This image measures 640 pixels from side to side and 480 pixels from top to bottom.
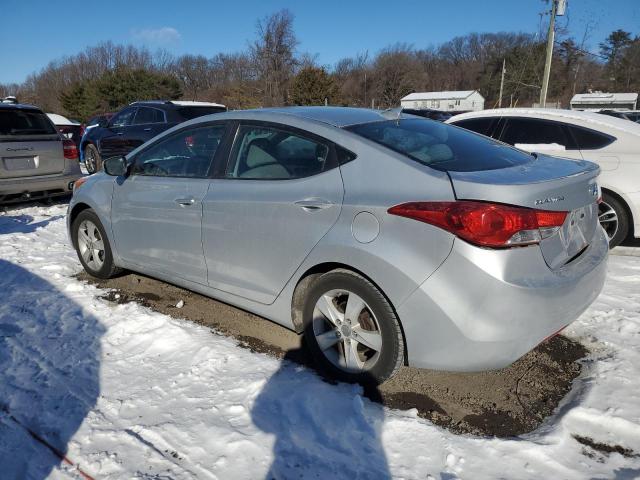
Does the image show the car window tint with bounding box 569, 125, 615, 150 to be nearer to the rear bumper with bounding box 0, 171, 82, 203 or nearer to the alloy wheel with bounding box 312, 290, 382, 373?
the alloy wheel with bounding box 312, 290, 382, 373

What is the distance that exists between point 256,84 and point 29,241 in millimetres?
31145

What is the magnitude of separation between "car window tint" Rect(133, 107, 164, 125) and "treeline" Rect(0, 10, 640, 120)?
64.4 ft

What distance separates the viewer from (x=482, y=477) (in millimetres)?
2221

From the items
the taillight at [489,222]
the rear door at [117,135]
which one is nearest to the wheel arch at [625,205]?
the taillight at [489,222]

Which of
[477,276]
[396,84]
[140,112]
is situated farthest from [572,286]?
[396,84]

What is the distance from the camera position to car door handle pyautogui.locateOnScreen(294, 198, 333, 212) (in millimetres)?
2873

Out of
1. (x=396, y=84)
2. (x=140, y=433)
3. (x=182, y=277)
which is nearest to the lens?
(x=140, y=433)

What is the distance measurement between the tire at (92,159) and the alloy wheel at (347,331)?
1087 centimetres

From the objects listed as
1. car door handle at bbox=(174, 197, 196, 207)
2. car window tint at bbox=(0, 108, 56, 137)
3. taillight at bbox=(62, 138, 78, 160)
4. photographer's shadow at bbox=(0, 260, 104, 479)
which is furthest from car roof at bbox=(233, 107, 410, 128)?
taillight at bbox=(62, 138, 78, 160)

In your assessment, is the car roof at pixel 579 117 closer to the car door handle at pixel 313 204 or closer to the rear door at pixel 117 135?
the car door handle at pixel 313 204

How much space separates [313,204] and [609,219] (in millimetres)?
4223

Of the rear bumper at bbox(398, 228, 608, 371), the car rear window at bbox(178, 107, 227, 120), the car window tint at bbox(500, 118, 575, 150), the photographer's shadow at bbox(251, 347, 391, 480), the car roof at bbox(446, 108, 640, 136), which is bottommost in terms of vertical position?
the photographer's shadow at bbox(251, 347, 391, 480)

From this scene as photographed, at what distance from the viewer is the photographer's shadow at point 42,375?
2453 mm

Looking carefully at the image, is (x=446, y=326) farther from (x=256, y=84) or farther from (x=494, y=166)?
(x=256, y=84)
